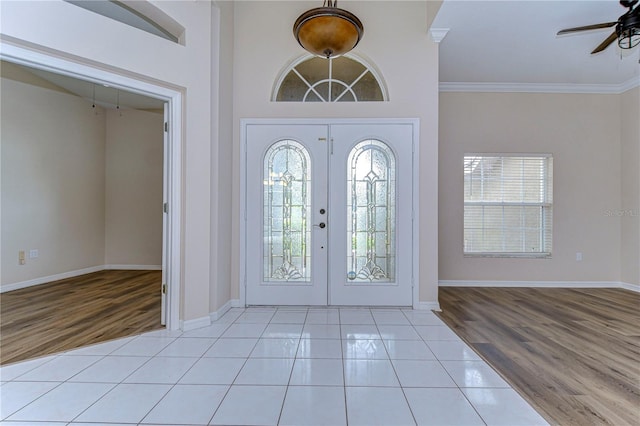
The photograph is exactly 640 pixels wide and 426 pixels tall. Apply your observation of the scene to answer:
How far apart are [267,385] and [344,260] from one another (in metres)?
1.86

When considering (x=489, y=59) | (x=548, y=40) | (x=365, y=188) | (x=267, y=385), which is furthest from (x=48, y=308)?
(x=548, y=40)

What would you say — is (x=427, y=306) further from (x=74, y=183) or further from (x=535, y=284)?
(x=74, y=183)

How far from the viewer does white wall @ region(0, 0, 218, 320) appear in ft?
7.74

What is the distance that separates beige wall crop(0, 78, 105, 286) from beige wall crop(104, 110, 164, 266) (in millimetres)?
154

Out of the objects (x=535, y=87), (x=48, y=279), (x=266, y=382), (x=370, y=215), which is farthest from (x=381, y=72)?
(x=48, y=279)

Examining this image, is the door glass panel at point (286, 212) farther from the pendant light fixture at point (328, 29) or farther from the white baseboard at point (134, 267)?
the white baseboard at point (134, 267)

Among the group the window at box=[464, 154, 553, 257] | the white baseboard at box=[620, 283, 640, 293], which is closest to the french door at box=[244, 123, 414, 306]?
the window at box=[464, 154, 553, 257]

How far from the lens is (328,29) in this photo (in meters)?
2.07

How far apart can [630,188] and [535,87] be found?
82.4 inches

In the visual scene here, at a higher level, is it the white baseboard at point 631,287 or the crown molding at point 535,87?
the crown molding at point 535,87

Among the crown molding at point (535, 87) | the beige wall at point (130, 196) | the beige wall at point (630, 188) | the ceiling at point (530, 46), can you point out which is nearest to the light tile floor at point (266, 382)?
the ceiling at point (530, 46)

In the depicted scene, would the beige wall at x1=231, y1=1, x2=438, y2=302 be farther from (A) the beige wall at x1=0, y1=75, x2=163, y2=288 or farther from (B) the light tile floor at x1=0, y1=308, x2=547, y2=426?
(A) the beige wall at x1=0, y1=75, x2=163, y2=288

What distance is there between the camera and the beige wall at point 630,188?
462 cm

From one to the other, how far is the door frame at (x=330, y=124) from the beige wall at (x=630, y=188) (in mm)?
3717
